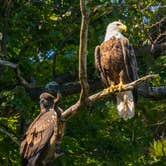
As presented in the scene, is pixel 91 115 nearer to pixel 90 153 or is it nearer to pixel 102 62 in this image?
pixel 90 153

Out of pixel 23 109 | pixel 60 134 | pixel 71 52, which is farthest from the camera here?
pixel 71 52

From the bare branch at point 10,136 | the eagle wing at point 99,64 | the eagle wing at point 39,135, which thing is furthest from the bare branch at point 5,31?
the eagle wing at point 39,135

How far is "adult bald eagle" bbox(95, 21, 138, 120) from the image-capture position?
33.4ft

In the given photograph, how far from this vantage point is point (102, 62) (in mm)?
10391

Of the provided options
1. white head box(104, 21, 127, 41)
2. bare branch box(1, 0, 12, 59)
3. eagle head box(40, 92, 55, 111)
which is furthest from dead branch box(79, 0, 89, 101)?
bare branch box(1, 0, 12, 59)

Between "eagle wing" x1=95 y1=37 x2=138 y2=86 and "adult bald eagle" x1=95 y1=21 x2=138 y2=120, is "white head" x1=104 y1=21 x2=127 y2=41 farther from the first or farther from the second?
"eagle wing" x1=95 y1=37 x2=138 y2=86

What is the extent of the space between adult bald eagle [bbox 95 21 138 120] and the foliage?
48 centimetres

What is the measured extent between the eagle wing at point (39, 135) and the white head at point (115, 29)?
1.97 metres

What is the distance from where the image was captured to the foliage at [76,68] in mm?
11078

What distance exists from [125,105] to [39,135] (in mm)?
1584

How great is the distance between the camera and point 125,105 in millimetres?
9945

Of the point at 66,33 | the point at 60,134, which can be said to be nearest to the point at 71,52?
the point at 66,33

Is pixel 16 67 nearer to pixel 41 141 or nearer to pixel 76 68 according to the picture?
pixel 41 141

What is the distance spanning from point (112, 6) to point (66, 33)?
942mm
